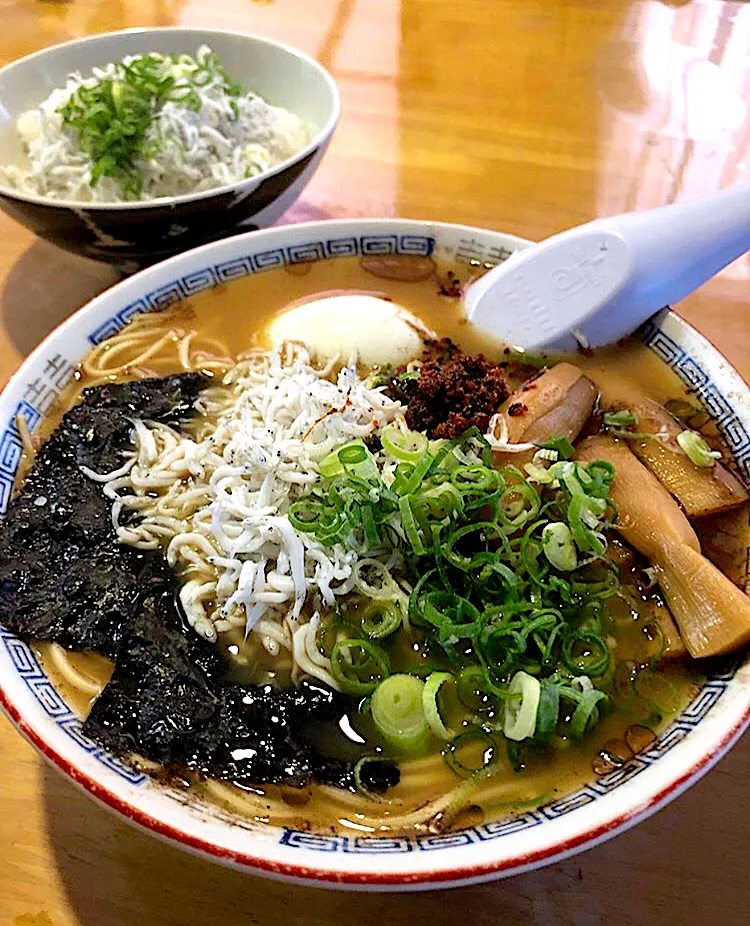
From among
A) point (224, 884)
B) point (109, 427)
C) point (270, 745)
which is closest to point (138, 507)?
point (109, 427)

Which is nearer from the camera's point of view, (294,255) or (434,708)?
(434,708)

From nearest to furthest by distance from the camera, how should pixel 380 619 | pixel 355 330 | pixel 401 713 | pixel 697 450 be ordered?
pixel 401 713, pixel 380 619, pixel 697 450, pixel 355 330

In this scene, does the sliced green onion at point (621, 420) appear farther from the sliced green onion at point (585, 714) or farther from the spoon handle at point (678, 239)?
the sliced green onion at point (585, 714)

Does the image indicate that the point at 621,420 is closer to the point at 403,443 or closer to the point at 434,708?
the point at 403,443

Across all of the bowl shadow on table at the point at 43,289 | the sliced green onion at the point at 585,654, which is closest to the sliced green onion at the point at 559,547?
the sliced green onion at the point at 585,654

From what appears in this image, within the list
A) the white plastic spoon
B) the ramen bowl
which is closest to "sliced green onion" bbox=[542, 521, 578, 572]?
the white plastic spoon

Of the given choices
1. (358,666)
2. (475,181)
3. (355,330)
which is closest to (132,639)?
(358,666)

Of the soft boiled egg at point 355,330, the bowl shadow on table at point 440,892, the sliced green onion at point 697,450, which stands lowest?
the bowl shadow on table at point 440,892
